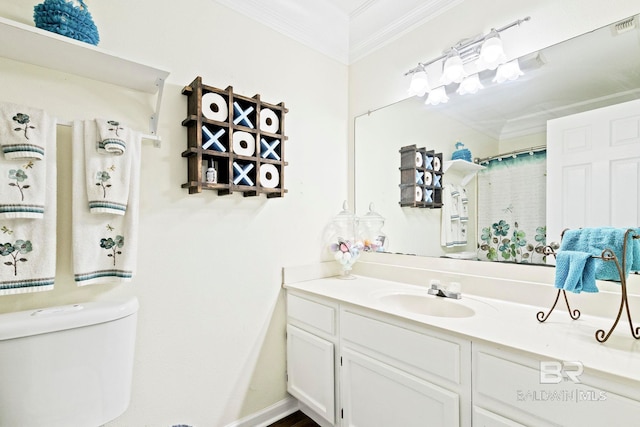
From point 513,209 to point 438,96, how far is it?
74cm

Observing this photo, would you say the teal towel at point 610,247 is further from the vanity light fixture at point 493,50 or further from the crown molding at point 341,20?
the crown molding at point 341,20

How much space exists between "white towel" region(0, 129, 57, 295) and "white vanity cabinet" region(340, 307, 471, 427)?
3.93 feet

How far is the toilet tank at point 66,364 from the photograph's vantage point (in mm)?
988

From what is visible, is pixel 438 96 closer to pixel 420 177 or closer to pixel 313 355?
pixel 420 177

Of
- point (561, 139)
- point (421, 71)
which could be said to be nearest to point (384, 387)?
point (561, 139)

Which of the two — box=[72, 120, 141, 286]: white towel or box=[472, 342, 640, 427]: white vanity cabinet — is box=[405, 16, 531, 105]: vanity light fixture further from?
box=[72, 120, 141, 286]: white towel

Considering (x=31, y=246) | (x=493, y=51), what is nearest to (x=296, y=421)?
(x=31, y=246)

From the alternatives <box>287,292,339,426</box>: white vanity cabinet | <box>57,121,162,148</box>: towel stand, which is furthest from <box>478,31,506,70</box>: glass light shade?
<box>57,121,162,148</box>: towel stand

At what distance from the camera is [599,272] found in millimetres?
1002

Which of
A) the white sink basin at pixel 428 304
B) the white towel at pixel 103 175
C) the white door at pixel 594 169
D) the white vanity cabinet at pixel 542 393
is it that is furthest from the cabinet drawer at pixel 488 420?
the white towel at pixel 103 175

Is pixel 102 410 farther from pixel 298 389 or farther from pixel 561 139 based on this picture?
pixel 561 139

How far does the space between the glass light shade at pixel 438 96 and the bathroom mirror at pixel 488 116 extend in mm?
33

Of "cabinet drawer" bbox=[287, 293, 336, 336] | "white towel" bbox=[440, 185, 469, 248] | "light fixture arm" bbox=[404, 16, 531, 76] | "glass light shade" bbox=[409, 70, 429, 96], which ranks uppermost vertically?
"light fixture arm" bbox=[404, 16, 531, 76]

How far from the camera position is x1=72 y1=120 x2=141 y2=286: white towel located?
45.8 inches
